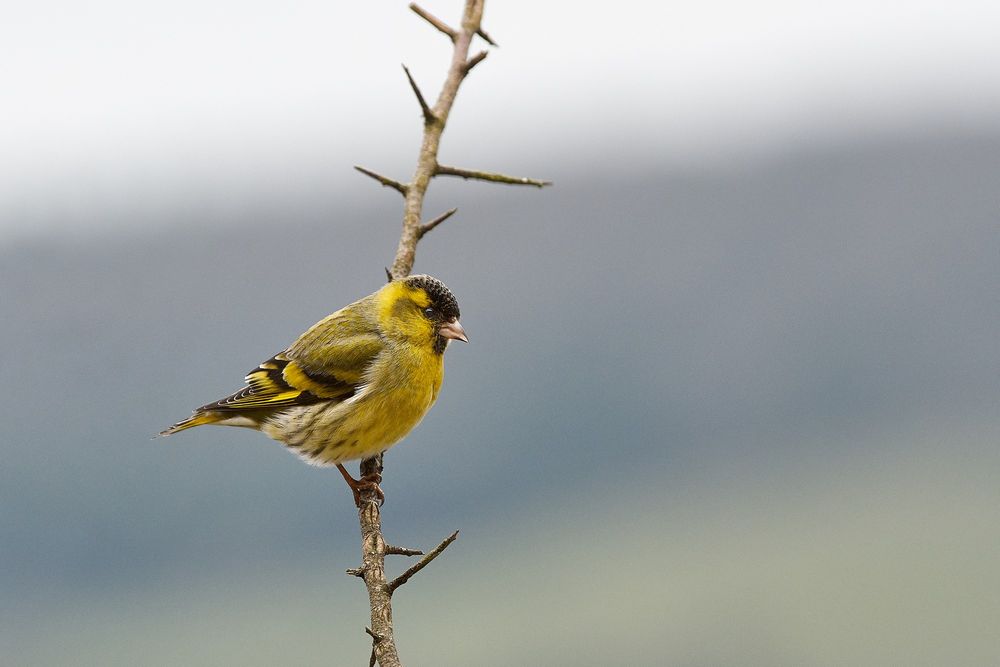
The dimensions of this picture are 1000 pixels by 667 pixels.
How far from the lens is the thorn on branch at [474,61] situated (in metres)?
7.70

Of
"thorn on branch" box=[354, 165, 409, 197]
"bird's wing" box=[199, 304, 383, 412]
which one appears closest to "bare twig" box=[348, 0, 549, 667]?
"thorn on branch" box=[354, 165, 409, 197]

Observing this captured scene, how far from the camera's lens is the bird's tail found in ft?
32.4

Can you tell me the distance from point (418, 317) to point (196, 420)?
2025 mm

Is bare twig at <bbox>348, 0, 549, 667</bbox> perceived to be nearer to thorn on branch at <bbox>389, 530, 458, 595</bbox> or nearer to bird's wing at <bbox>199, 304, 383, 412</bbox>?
thorn on branch at <bbox>389, 530, 458, 595</bbox>

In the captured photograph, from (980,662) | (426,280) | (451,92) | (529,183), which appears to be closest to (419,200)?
(451,92)

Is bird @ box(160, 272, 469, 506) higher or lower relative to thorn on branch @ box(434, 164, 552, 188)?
higher

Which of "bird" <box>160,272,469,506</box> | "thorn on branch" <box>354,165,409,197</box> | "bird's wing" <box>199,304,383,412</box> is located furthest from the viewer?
"bird's wing" <box>199,304,383,412</box>

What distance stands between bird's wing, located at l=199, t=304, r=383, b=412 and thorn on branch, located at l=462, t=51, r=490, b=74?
332 cm

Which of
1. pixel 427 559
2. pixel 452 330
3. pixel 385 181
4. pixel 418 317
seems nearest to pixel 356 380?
pixel 418 317

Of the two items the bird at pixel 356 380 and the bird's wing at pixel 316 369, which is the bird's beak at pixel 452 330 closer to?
the bird at pixel 356 380

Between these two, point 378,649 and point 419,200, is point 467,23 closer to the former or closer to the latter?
point 419,200

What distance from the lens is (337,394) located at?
10570 mm

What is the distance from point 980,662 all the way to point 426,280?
20815cm

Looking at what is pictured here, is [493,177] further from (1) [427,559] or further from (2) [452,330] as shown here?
(2) [452,330]
